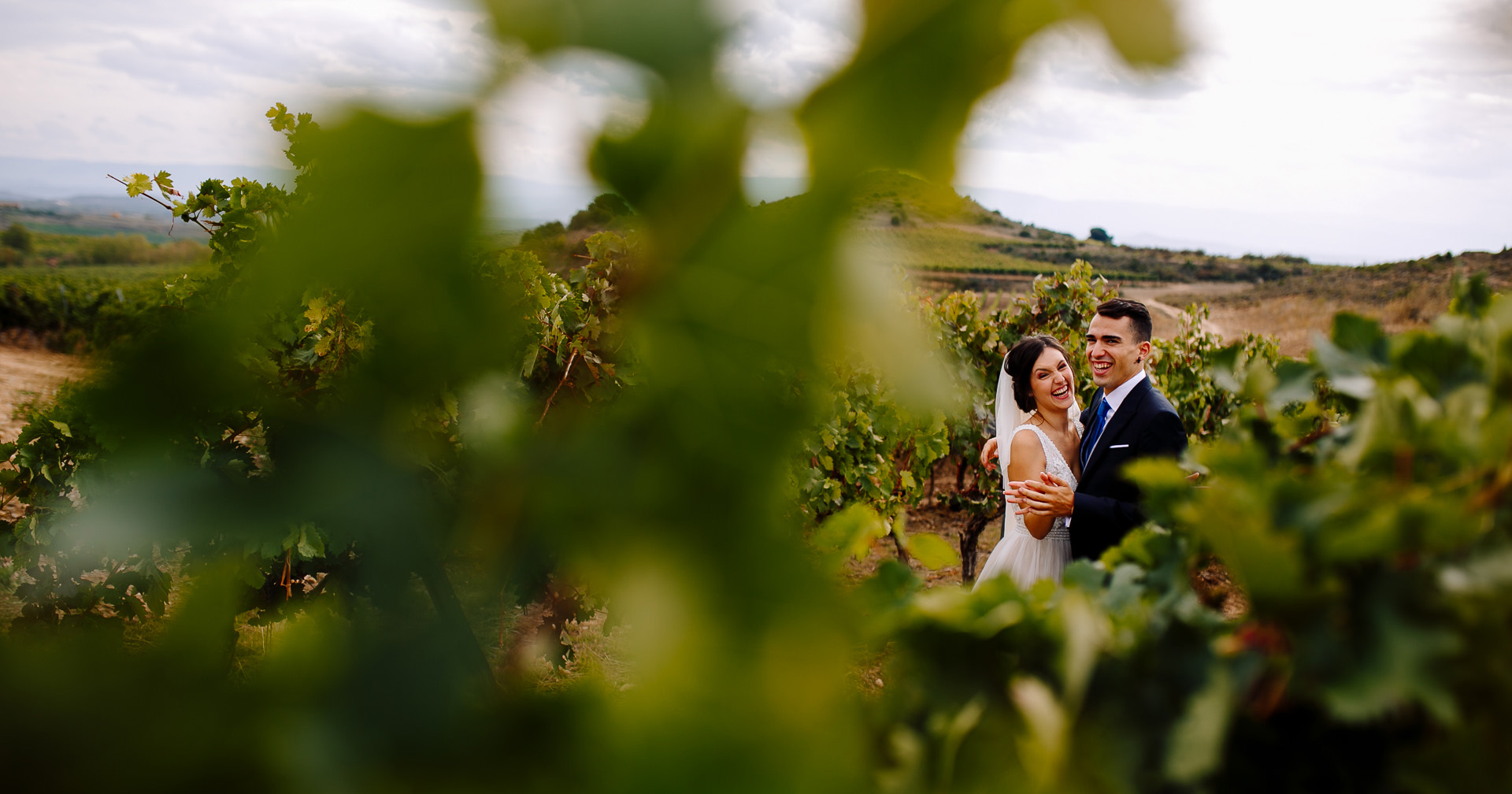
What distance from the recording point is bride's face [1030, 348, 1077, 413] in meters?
3.77

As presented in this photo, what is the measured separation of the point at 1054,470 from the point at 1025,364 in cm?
55

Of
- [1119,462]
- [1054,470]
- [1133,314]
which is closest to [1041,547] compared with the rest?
[1054,470]

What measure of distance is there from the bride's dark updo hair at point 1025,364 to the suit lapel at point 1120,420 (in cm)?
53

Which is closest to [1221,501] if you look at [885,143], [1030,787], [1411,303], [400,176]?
[1030,787]

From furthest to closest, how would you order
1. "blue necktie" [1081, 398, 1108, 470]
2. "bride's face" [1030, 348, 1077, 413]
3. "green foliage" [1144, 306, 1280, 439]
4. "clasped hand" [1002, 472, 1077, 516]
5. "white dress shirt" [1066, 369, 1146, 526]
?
"green foliage" [1144, 306, 1280, 439], "bride's face" [1030, 348, 1077, 413], "blue necktie" [1081, 398, 1108, 470], "white dress shirt" [1066, 369, 1146, 526], "clasped hand" [1002, 472, 1077, 516]

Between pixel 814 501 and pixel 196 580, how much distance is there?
14.8 ft

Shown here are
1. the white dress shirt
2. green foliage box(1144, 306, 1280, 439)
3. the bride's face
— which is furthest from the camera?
green foliage box(1144, 306, 1280, 439)

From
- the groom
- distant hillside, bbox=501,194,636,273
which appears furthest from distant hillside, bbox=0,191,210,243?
the groom

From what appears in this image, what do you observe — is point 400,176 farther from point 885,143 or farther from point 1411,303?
point 1411,303

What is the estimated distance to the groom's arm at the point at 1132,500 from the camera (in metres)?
3.02

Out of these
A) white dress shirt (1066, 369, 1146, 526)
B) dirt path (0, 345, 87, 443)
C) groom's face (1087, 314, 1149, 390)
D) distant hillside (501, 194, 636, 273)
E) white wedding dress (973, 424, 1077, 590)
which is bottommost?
dirt path (0, 345, 87, 443)

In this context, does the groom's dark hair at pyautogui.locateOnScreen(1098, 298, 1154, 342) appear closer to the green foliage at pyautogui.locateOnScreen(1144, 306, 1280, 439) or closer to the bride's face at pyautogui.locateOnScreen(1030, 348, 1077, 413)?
the bride's face at pyautogui.locateOnScreen(1030, 348, 1077, 413)

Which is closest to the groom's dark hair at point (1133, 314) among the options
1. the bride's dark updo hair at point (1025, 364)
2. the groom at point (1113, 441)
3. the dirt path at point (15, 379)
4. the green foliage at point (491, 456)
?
the groom at point (1113, 441)

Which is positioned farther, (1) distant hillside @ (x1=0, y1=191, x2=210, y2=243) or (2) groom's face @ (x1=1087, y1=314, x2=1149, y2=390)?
(2) groom's face @ (x1=1087, y1=314, x2=1149, y2=390)
